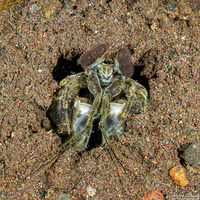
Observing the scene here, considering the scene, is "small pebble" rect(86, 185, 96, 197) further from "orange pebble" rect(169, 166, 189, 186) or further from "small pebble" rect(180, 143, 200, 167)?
"small pebble" rect(180, 143, 200, 167)

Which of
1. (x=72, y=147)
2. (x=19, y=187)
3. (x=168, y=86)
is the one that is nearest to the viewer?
(x=19, y=187)

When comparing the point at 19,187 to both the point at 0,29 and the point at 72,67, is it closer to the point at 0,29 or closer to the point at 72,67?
the point at 72,67

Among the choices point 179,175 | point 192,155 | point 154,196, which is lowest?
point 154,196

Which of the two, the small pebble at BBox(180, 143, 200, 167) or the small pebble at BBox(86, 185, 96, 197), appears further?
the small pebble at BBox(180, 143, 200, 167)

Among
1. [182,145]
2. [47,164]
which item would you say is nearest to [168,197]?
[182,145]

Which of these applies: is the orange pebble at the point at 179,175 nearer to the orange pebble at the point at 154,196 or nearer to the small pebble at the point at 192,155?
the small pebble at the point at 192,155

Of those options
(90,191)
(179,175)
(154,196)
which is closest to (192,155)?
(179,175)

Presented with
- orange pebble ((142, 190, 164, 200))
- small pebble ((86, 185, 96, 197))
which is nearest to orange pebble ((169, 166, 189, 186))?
orange pebble ((142, 190, 164, 200))

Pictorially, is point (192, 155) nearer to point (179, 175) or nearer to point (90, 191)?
point (179, 175)
